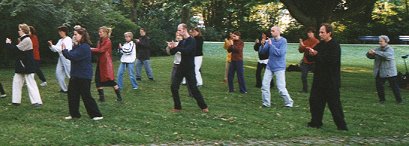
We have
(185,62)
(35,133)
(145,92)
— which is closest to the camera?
(35,133)

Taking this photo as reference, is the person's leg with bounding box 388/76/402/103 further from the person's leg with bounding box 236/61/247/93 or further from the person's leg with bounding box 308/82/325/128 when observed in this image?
the person's leg with bounding box 308/82/325/128

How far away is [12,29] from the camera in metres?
→ 18.8

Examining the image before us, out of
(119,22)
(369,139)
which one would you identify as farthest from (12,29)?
(369,139)

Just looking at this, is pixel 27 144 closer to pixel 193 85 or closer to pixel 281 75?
pixel 193 85

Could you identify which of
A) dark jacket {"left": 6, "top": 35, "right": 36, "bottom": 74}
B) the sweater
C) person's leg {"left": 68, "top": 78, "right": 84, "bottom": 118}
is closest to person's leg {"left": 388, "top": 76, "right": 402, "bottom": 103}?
the sweater

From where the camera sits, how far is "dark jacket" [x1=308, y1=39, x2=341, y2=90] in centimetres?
809

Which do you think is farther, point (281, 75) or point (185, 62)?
point (281, 75)

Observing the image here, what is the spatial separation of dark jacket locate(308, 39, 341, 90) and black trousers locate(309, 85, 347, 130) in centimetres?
9

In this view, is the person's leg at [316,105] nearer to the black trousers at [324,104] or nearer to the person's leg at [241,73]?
the black trousers at [324,104]

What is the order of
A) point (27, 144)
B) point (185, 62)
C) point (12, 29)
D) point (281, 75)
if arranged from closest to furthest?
point (27, 144) → point (185, 62) → point (281, 75) → point (12, 29)

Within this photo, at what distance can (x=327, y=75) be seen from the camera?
26.9ft

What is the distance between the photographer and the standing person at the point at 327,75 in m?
8.10

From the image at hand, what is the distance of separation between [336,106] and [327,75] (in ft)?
1.75

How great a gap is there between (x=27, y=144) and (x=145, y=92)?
600 centimetres
